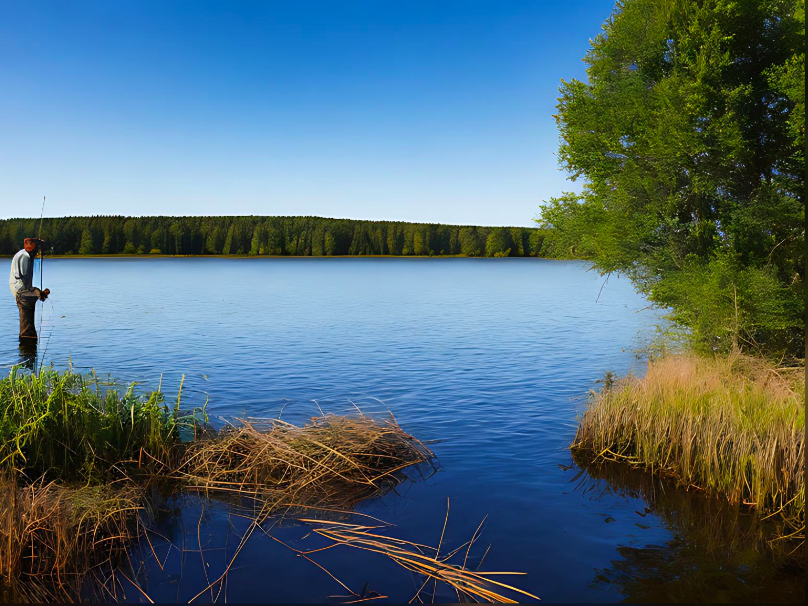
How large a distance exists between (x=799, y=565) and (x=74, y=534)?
10.0 metres

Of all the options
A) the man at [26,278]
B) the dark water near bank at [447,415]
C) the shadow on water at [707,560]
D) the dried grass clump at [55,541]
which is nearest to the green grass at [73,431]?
the dried grass clump at [55,541]

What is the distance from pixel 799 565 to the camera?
27.9ft

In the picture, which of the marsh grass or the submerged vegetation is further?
the marsh grass

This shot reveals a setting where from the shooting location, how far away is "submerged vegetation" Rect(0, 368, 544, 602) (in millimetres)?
→ 7867

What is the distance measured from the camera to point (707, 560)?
8734 millimetres

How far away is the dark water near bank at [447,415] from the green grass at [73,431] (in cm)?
185

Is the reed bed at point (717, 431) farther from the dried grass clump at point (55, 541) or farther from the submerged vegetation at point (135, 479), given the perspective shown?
the dried grass clump at point (55, 541)

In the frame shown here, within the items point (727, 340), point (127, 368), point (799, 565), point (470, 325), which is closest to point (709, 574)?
point (799, 565)

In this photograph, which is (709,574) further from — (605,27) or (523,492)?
(605,27)

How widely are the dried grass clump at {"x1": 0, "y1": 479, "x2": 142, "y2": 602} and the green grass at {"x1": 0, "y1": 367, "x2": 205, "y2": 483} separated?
1.40 m

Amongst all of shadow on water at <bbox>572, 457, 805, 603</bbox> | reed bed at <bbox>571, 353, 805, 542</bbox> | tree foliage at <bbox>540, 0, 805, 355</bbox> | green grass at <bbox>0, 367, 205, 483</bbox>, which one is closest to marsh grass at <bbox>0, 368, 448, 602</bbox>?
green grass at <bbox>0, 367, 205, 483</bbox>

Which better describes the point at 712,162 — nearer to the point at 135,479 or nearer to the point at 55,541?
the point at 135,479

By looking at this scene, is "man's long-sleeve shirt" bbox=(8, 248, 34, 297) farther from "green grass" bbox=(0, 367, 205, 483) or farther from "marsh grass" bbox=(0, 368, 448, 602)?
"green grass" bbox=(0, 367, 205, 483)

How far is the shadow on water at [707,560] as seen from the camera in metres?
7.89
